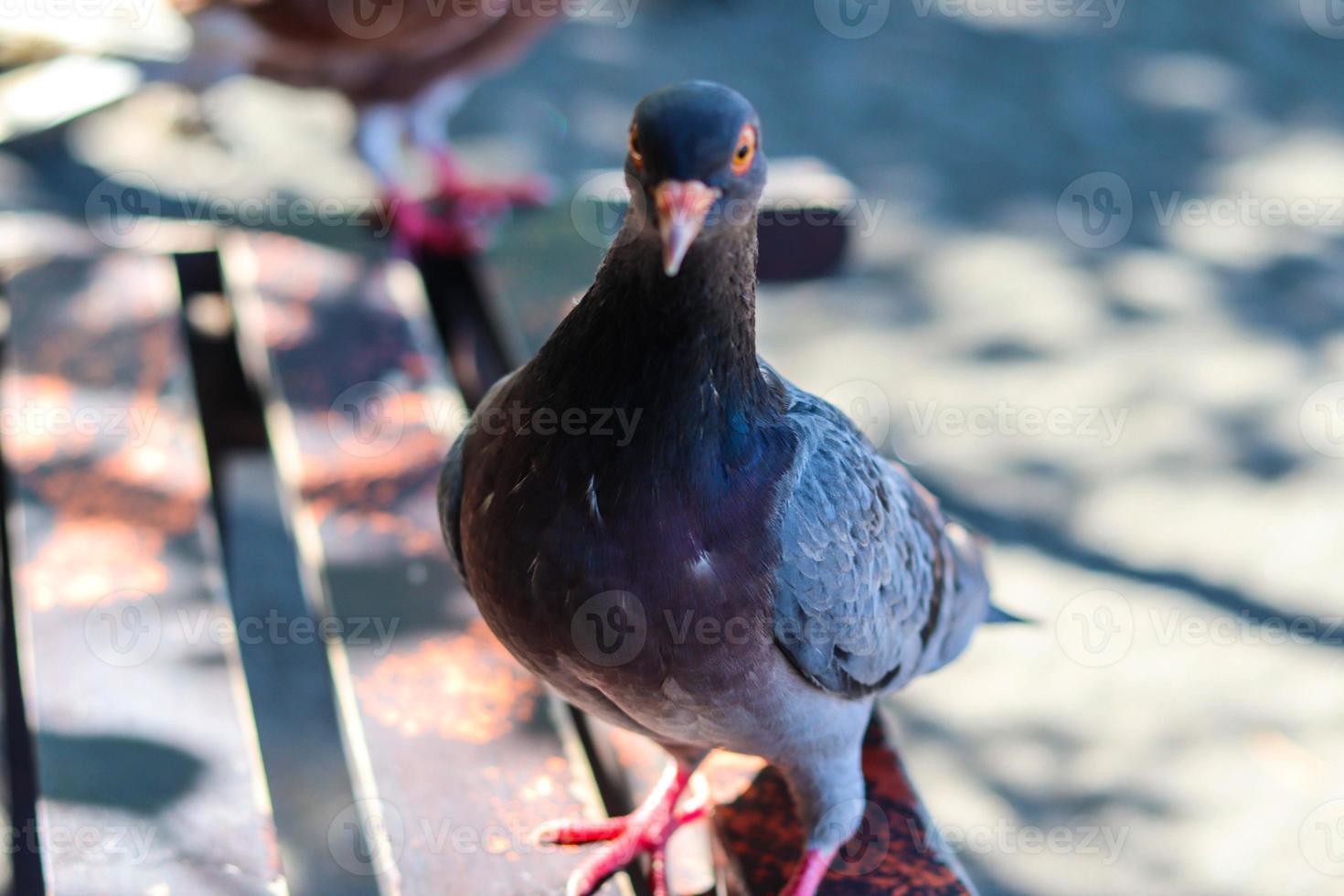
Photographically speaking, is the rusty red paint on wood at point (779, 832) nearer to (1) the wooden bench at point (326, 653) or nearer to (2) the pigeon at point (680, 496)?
(1) the wooden bench at point (326, 653)

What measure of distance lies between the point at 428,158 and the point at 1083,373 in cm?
216

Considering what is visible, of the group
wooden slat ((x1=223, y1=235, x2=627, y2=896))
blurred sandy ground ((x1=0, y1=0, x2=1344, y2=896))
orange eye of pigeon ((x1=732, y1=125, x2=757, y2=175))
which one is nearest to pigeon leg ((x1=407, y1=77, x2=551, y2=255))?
blurred sandy ground ((x1=0, y1=0, x2=1344, y2=896))

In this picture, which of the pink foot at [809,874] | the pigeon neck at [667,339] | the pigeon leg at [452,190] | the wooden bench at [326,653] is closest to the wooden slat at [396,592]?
the wooden bench at [326,653]

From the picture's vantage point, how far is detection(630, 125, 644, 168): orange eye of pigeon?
1.43 m

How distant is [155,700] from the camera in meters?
2.13

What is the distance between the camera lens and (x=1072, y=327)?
4.28 metres

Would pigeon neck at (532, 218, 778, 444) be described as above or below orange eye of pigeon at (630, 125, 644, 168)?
below

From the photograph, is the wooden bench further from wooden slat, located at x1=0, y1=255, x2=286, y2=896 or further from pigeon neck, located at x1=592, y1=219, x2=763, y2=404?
pigeon neck, located at x1=592, y1=219, x2=763, y2=404

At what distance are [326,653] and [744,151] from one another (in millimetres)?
1455

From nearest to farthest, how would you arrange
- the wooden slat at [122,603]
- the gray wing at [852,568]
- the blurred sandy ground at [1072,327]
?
the gray wing at [852,568] < the wooden slat at [122,603] < the blurred sandy ground at [1072,327]

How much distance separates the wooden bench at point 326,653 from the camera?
1.98 m

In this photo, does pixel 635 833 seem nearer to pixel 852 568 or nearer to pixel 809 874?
pixel 809 874

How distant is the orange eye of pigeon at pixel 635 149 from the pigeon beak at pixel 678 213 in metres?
0.05

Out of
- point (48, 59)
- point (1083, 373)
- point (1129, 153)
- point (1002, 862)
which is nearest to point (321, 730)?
point (1002, 862)
